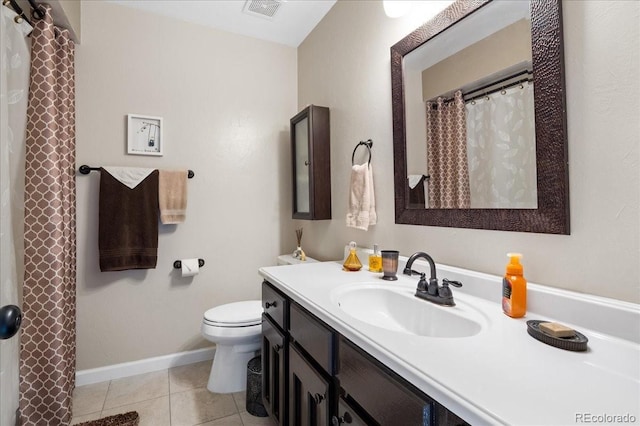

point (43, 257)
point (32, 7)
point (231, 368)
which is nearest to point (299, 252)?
point (231, 368)

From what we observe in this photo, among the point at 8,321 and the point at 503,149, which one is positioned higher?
the point at 503,149

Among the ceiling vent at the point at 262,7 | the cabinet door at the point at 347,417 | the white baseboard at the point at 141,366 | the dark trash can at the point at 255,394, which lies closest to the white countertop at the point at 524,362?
the cabinet door at the point at 347,417

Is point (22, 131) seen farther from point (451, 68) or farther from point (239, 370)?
point (451, 68)

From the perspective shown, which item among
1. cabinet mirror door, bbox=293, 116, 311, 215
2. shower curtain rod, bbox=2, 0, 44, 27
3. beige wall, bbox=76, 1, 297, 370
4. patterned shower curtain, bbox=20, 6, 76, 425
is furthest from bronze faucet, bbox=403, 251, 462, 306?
shower curtain rod, bbox=2, 0, 44, 27

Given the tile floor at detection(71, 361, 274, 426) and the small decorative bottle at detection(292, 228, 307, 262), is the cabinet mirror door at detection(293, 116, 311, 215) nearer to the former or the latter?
the small decorative bottle at detection(292, 228, 307, 262)

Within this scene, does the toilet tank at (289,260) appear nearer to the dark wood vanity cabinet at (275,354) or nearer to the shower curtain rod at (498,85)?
the dark wood vanity cabinet at (275,354)

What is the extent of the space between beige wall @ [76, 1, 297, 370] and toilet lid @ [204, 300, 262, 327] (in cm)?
41

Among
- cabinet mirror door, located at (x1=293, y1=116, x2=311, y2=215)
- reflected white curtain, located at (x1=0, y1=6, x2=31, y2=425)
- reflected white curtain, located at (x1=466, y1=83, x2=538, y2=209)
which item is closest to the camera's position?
reflected white curtain, located at (x1=0, y1=6, x2=31, y2=425)

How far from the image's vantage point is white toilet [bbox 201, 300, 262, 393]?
5.83ft

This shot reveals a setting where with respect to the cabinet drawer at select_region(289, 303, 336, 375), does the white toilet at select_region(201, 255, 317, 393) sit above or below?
below

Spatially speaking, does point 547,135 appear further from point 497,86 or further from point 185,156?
point 185,156

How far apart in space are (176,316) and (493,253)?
2.06 metres

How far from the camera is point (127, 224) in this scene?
1.97m

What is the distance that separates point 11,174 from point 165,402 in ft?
4.60
